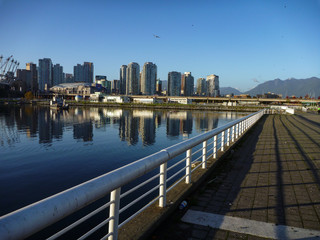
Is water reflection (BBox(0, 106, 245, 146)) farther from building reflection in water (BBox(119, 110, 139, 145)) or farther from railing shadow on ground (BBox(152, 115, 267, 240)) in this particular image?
railing shadow on ground (BBox(152, 115, 267, 240))

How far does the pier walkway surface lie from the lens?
14.0ft

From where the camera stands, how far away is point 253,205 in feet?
17.9

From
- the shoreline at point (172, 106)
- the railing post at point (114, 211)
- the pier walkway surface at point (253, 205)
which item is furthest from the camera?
the shoreline at point (172, 106)

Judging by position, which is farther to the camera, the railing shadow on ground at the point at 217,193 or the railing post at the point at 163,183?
the railing post at the point at 163,183

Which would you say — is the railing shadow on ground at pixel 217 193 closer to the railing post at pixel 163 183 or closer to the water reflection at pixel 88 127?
the railing post at pixel 163 183

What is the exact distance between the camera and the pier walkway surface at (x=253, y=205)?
14.0 ft

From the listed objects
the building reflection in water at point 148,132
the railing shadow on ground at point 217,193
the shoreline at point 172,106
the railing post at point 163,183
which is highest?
the shoreline at point 172,106

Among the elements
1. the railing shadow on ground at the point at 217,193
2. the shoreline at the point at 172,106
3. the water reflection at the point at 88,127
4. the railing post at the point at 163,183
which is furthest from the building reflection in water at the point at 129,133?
the shoreline at the point at 172,106

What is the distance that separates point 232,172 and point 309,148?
7060 millimetres

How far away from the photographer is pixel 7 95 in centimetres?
19975

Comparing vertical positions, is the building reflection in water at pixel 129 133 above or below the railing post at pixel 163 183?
below

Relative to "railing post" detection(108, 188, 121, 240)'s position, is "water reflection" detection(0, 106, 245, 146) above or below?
below

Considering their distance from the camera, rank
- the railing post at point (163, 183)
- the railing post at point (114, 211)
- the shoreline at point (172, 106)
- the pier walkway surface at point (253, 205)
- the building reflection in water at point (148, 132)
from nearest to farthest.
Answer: the railing post at point (114, 211) < the pier walkway surface at point (253, 205) < the railing post at point (163, 183) < the building reflection in water at point (148, 132) < the shoreline at point (172, 106)

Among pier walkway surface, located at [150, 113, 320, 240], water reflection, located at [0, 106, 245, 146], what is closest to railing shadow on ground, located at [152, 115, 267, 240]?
pier walkway surface, located at [150, 113, 320, 240]
